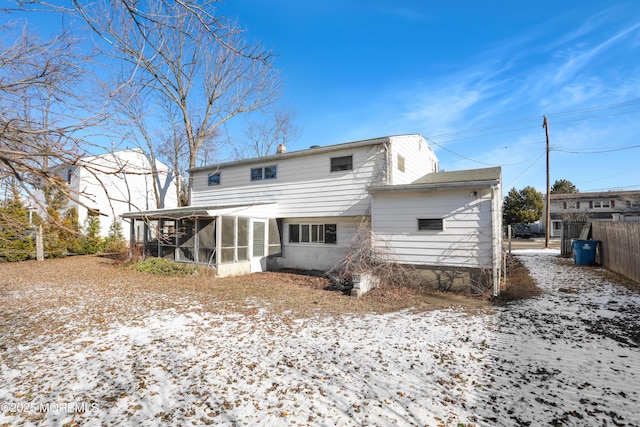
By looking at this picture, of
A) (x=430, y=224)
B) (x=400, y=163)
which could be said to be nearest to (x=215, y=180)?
(x=400, y=163)

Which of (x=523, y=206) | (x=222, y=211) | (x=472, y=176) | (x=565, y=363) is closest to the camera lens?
(x=565, y=363)

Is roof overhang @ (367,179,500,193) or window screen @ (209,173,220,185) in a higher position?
window screen @ (209,173,220,185)

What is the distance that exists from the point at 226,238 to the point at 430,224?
746 cm

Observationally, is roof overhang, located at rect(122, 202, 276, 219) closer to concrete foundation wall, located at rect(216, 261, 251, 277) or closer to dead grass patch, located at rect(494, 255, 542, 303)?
concrete foundation wall, located at rect(216, 261, 251, 277)

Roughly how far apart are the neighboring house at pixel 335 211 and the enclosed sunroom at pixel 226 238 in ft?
0.13

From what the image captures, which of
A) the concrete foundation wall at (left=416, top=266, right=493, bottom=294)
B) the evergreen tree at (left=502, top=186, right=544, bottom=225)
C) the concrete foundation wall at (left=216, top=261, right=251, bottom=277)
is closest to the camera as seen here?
the concrete foundation wall at (left=416, top=266, right=493, bottom=294)

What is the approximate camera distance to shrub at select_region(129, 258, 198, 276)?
11.6 meters

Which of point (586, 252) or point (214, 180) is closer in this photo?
point (586, 252)

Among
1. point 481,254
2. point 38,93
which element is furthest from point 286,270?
point 38,93

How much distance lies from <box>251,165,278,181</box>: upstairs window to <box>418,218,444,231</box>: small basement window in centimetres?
688

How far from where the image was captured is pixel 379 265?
9.61 meters

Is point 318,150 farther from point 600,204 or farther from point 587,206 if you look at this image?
point 600,204

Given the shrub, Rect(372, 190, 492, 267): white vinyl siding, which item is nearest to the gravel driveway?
Rect(372, 190, 492, 267): white vinyl siding

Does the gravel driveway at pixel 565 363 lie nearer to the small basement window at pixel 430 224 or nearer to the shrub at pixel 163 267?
the small basement window at pixel 430 224
